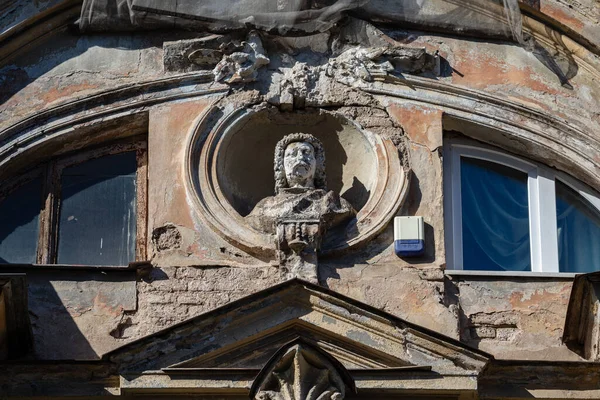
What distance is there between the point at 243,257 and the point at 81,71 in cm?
174

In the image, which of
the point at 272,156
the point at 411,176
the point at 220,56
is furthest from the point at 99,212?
the point at 411,176

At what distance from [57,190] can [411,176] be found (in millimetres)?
2199

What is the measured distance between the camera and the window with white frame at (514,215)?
1150cm

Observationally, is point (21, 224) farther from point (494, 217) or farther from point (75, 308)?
point (494, 217)

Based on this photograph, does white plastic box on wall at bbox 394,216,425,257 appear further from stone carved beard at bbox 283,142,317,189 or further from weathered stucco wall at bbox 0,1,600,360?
stone carved beard at bbox 283,142,317,189

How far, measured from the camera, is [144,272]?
11.1m

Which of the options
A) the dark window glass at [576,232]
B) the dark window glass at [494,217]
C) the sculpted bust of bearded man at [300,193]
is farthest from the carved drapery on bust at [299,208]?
the dark window glass at [576,232]

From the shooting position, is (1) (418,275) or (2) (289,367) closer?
(2) (289,367)

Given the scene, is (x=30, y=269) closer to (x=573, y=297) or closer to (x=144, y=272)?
(x=144, y=272)

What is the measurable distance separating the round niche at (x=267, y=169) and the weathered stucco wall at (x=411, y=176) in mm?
81

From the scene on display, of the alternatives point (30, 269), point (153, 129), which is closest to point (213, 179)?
point (153, 129)

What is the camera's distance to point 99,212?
1163cm

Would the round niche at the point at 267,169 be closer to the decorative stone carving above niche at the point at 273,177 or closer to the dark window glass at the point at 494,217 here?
the decorative stone carving above niche at the point at 273,177

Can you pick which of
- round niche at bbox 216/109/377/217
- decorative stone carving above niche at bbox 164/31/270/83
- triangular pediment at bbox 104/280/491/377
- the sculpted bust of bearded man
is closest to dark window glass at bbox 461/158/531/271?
round niche at bbox 216/109/377/217
